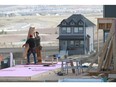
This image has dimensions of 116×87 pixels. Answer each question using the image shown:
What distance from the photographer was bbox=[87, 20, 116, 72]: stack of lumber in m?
15.3

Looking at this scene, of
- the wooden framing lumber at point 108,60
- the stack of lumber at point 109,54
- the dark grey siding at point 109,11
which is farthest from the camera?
the dark grey siding at point 109,11

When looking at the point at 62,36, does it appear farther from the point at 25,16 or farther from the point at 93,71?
the point at 25,16

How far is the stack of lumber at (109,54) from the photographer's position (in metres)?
15.3

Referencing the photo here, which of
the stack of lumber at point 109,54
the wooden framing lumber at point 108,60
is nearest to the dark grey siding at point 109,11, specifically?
the stack of lumber at point 109,54

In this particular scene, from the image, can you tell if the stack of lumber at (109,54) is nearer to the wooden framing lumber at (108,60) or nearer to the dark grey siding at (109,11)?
the wooden framing lumber at (108,60)

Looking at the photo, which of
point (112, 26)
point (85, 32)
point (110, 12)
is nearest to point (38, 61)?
point (112, 26)

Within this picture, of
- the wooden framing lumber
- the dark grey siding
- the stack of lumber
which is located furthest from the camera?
the dark grey siding

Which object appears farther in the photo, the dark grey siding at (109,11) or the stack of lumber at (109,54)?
the dark grey siding at (109,11)

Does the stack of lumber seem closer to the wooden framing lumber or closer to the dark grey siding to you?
the wooden framing lumber

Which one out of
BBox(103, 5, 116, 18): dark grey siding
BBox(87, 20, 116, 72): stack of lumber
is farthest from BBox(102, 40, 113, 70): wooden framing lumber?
BBox(103, 5, 116, 18): dark grey siding

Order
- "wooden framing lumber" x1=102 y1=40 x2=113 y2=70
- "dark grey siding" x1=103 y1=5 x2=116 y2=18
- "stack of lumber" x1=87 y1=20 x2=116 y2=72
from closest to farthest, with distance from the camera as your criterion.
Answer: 1. "stack of lumber" x1=87 y1=20 x2=116 y2=72
2. "wooden framing lumber" x1=102 y1=40 x2=113 y2=70
3. "dark grey siding" x1=103 y1=5 x2=116 y2=18

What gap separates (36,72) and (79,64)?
1443 mm

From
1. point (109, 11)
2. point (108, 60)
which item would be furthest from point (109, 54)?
point (109, 11)

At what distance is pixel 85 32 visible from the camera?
44625 mm
